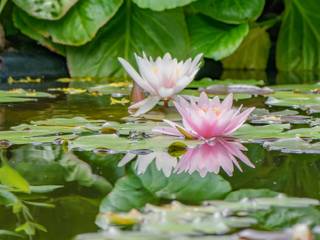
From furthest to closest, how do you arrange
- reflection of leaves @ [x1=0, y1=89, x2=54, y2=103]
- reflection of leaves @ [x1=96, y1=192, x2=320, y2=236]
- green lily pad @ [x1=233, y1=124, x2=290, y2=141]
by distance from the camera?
reflection of leaves @ [x1=0, y1=89, x2=54, y2=103]
green lily pad @ [x1=233, y1=124, x2=290, y2=141]
reflection of leaves @ [x1=96, y1=192, x2=320, y2=236]

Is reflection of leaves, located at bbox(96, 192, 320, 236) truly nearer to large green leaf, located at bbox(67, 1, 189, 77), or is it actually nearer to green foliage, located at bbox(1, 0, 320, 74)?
green foliage, located at bbox(1, 0, 320, 74)

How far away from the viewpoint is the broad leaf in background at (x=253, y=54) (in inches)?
129

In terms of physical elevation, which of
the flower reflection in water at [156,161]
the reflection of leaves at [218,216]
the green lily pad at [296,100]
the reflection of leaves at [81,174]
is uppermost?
the reflection of leaves at [218,216]

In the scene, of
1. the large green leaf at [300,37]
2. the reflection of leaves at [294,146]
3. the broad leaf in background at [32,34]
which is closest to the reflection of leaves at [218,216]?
the reflection of leaves at [294,146]

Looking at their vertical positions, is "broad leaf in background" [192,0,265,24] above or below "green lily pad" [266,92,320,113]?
above

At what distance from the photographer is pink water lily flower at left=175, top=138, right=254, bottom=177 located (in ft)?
3.65

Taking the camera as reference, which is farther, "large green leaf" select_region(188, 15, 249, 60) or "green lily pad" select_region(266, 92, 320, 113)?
"large green leaf" select_region(188, 15, 249, 60)

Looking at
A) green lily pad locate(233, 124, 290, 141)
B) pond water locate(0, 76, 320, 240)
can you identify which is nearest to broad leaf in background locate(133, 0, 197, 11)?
pond water locate(0, 76, 320, 240)

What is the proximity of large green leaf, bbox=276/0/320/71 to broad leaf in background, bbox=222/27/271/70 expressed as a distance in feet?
0.25

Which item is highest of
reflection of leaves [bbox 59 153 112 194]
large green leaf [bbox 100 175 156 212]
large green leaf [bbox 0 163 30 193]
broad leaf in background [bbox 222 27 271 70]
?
large green leaf [bbox 0 163 30 193]

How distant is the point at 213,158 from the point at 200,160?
24 millimetres

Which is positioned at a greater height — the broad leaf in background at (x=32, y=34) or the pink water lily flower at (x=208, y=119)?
the pink water lily flower at (x=208, y=119)

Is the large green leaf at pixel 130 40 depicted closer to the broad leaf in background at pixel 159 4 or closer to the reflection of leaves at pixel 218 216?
the broad leaf in background at pixel 159 4

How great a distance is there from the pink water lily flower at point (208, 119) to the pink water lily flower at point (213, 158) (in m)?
0.02
